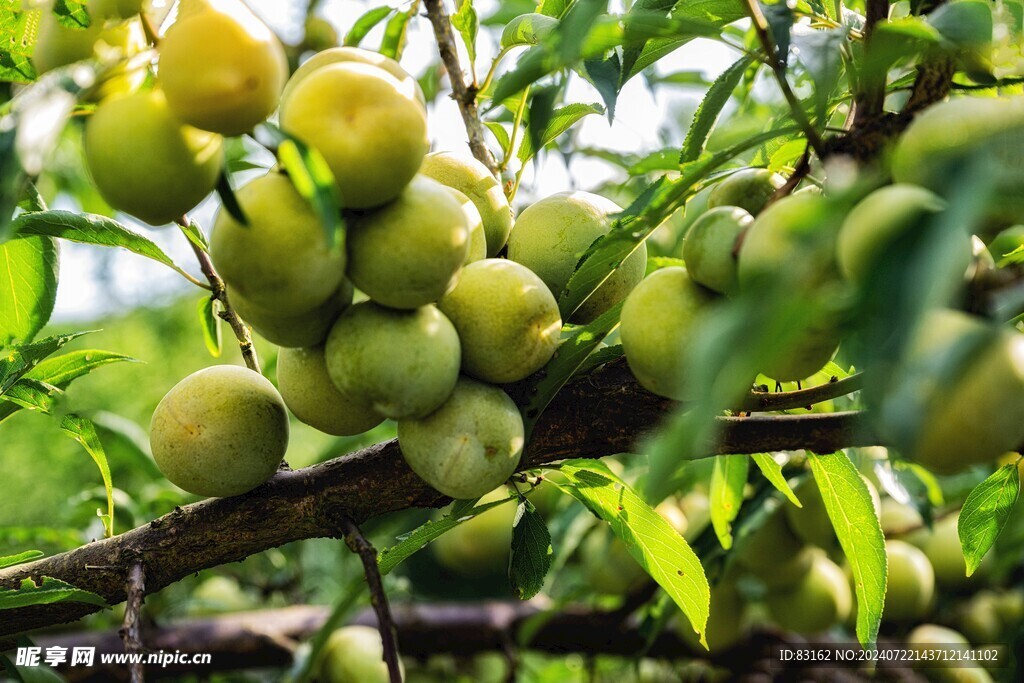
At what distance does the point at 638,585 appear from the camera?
71.4 inches

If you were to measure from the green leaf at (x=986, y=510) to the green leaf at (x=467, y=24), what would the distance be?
83 centimetres

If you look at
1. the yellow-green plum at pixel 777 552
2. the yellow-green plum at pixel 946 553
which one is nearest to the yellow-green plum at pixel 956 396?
the yellow-green plum at pixel 777 552

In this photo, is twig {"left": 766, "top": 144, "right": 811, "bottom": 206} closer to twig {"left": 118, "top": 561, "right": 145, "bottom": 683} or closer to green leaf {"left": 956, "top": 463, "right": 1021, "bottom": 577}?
green leaf {"left": 956, "top": 463, "right": 1021, "bottom": 577}

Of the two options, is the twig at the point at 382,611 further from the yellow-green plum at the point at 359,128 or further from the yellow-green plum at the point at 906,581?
the yellow-green plum at the point at 906,581

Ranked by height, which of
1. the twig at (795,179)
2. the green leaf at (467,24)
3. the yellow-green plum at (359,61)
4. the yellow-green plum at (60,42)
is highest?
the yellow-green plum at (60,42)

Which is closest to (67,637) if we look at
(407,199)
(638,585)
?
(638,585)

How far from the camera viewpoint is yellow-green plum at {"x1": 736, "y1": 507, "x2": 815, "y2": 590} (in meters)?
1.69

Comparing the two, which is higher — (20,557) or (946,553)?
(20,557)

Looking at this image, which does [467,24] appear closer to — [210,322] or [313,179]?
[210,322]

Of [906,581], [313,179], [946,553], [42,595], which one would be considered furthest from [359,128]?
[946,553]

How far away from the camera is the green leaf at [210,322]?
1.11m

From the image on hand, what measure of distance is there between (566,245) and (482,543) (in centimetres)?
127

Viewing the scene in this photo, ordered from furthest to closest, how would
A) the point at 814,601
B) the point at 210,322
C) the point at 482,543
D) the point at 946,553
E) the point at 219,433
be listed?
1. the point at 482,543
2. the point at 946,553
3. the point at 814,601
4. the point at 210,322
5. the point at 219,433

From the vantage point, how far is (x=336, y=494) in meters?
0.96
